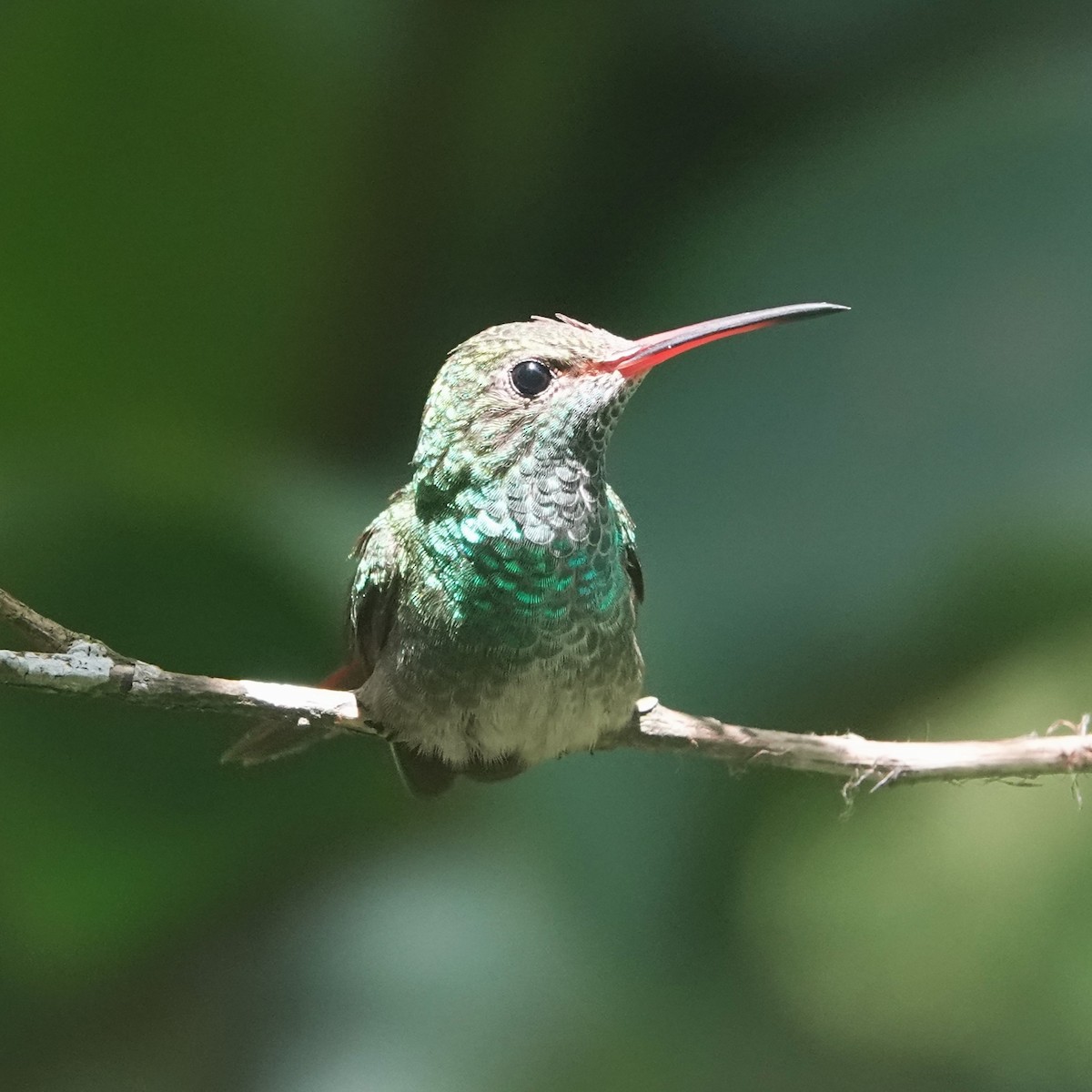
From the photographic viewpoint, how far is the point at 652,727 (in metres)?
1.33

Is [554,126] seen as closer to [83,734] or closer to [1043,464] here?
[1043,464]

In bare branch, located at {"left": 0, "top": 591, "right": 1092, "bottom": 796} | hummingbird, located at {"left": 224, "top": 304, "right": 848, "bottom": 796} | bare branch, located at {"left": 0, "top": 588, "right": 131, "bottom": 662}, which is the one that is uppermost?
hummingbird, located at {"left": 224, "top": 304, "right": 848, "bottom": 796}

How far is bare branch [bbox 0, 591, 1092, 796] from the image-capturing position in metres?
1.02

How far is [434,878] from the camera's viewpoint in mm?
2105

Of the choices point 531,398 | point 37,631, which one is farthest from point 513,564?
point 37,631

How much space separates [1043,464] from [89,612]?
5.31 feet

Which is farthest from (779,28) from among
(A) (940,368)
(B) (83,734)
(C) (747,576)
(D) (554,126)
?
(B) (83,734)

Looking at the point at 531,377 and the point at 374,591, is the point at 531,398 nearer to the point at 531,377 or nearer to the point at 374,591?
the point at 531,377

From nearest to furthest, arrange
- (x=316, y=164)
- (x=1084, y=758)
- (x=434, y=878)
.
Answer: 1. (x=1084, y=758)
2. (x=316, y=164)
3. (x=434, y=878)

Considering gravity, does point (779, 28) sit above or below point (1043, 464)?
above

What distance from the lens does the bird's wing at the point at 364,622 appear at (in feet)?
4.24

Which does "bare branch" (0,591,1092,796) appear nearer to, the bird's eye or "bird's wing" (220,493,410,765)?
"bird's wing" (220,493,410,765)

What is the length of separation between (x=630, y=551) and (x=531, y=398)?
328 millimetres

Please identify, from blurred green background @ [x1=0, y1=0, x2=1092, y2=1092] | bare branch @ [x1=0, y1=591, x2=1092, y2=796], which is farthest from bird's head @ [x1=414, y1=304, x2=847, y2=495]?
blurred green background @ [x1=0, y1=0, x2=1092, y2=1092]
